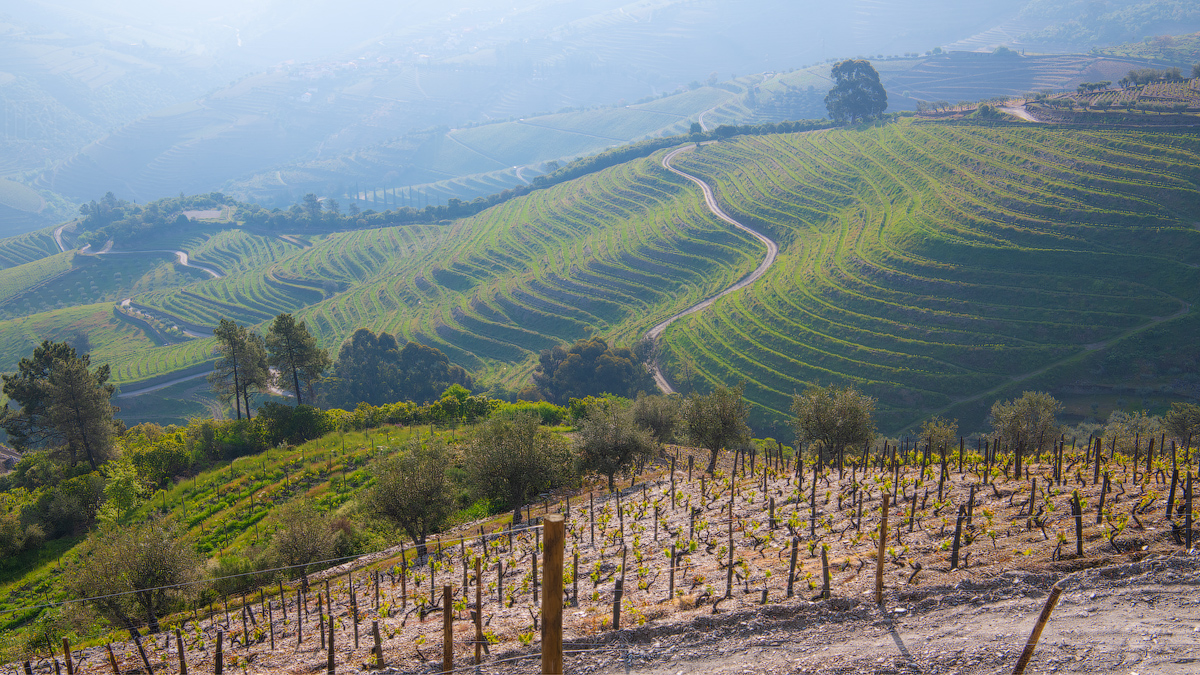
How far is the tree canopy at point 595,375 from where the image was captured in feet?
332

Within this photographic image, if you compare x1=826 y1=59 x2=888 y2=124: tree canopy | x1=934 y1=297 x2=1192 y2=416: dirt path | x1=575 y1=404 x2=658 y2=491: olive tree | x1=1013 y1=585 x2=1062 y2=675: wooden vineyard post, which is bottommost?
x1=934 y1=297 x2=1192 y2=416: dirt path

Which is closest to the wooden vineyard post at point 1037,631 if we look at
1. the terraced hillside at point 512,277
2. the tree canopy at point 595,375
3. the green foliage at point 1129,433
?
the green foliage at point 1129,433

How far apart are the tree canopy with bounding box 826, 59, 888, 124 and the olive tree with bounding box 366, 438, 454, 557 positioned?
18900cm

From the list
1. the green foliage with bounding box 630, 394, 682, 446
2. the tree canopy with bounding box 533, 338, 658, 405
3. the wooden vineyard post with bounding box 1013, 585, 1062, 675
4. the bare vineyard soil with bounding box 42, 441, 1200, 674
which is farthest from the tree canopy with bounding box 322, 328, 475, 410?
the wooden vineyard post with bounding box 1013, 585, 1062, 675

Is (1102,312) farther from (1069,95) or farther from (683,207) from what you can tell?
(1069,95)

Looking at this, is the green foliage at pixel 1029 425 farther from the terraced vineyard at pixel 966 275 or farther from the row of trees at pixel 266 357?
the row of trees at pixel 266 357

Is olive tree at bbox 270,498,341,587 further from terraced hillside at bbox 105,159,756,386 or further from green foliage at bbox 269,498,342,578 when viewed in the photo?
terraced hillside at bbox 105,159,756,386

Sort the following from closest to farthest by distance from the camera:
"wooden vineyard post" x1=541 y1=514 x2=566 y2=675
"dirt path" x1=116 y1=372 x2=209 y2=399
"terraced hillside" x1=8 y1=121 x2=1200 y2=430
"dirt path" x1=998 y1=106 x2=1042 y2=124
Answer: "wooden vineyard post" x1=541 y1=514 x2=566 y2=675 → "terraced hillside" x1=8 y1=121 x2=1200 y2=430 → "dirt path" x1=116 y1=372 x2=209 y2=399 → "dirt path" x1=998 y1=106 x2=1042 y2=124

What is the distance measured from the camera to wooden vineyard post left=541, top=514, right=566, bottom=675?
9.01 meters

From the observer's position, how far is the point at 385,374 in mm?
108750

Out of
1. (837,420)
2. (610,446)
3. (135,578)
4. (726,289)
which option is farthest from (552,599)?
(726,289)

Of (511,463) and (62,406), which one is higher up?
(62,406)

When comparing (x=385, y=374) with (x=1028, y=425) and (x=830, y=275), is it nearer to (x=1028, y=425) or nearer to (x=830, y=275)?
(x=830, y=275)

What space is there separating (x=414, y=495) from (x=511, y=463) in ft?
20.8
